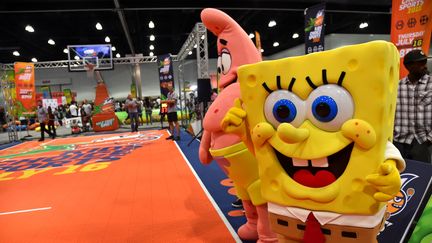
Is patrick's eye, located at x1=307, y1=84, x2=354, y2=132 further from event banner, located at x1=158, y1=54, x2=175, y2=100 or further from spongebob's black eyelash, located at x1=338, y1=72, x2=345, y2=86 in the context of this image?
event banner, located at x1=158, y1=54, x2=175, y2=100

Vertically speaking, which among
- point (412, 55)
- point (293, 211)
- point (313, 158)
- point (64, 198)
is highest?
point (412, 55)

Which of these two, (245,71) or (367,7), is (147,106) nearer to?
→ (367,7)

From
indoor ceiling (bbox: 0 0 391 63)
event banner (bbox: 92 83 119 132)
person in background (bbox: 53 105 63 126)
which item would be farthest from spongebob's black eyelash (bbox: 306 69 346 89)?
person in background (bbox: 53 105 63 126)

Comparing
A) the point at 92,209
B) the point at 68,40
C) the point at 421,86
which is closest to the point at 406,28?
the point at 421,86

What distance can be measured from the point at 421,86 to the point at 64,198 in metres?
4.23

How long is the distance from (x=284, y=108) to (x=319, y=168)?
325 mm

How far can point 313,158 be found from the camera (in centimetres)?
134

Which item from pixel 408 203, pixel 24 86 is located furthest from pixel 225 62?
pixel 24 86

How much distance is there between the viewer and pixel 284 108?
1.40 metres

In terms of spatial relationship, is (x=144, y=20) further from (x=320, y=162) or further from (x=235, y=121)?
(x=320, y=162)

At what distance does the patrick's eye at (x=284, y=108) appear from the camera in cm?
138

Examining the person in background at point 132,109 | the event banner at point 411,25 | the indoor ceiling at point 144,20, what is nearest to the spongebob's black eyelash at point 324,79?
the event banner at point 411,25

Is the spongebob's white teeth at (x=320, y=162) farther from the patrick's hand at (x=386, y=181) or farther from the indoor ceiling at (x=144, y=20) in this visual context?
the indoor ceiling at (x=144, y=20)

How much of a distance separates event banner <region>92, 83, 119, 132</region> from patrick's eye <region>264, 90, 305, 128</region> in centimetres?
1269
